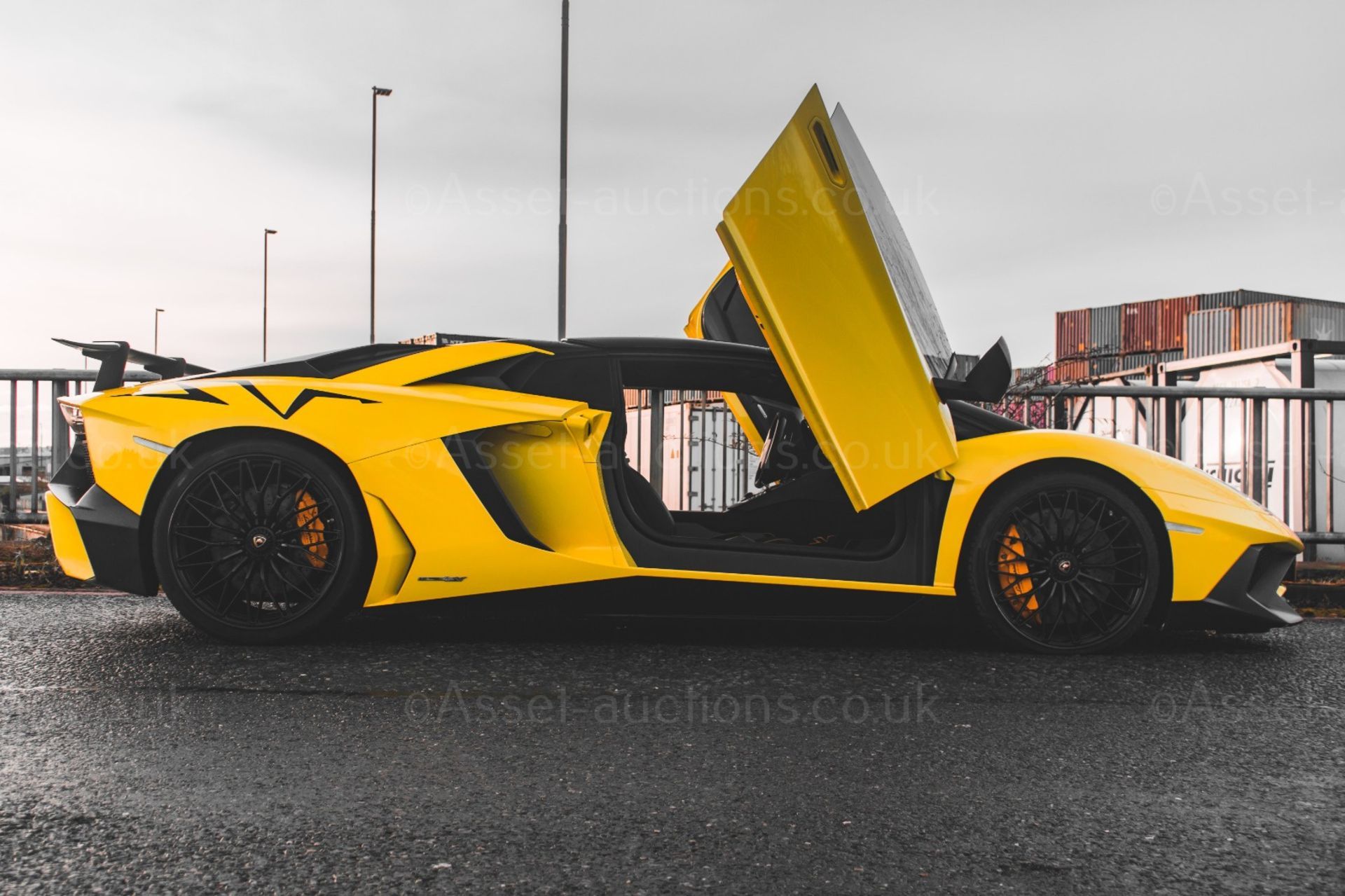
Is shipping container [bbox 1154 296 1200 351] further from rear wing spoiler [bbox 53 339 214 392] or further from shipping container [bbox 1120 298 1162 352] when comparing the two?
rear wing spoiler [bbox 53 339 214 392]

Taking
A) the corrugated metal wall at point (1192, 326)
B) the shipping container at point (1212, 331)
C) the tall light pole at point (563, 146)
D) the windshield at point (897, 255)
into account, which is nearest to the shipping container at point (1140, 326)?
the corrugated metal wall at point (1192, 326)

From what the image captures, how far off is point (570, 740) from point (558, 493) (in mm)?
1235

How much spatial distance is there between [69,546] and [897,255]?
10.3 ft

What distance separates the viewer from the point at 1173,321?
46438mm

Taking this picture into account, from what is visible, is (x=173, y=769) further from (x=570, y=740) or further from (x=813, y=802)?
(x=813, y=802)

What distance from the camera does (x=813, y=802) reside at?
236 cm

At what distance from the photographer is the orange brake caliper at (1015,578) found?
12.9 ft

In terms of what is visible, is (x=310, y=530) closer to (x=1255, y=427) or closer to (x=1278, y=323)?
(x=1255, y=427)

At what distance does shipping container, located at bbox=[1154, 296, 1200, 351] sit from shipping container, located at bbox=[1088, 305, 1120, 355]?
155 centimetres

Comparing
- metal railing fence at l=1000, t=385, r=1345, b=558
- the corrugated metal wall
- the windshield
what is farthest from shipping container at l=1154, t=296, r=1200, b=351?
the windshield

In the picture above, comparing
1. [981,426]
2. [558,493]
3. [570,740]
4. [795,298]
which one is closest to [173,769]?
[570,740]

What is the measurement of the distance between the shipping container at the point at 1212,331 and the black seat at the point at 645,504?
38188 millimetres

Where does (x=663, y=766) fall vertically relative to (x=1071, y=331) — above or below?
below

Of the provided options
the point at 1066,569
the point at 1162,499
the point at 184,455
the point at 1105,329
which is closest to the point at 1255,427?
the point at 1162,499
